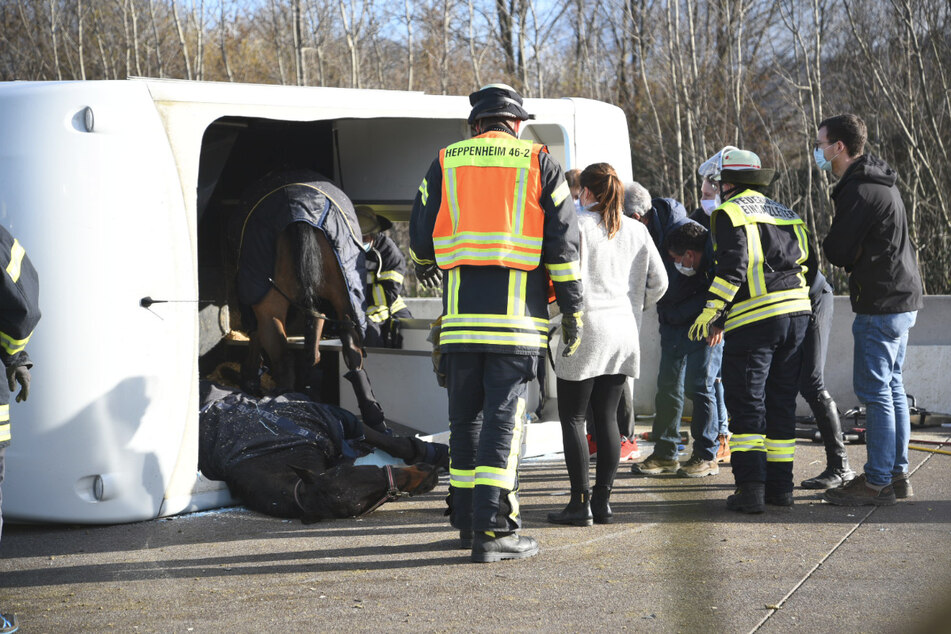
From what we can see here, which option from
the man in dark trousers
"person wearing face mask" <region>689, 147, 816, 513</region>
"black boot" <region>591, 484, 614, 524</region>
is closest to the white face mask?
"person wearing face mask" <region>689, 147, 816, 513</region>

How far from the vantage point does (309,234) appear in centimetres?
609

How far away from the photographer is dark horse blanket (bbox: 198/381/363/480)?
5.12 meters

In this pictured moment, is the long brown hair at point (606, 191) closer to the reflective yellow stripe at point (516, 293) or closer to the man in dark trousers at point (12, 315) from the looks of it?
the reflective yellow stripe at point (516, 293)

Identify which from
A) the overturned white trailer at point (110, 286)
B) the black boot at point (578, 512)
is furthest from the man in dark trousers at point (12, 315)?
the black boot at point (578, 512)

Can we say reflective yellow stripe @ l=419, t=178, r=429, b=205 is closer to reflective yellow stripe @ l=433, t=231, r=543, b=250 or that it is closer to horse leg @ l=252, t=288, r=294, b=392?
reflective yellow stripe @ l=433, t=231, r=543, b=250

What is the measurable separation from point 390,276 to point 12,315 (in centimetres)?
413

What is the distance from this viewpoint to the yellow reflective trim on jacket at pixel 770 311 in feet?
15.6

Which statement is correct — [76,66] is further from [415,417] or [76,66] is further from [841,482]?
[841,482]

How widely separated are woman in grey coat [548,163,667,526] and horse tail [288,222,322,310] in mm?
1979

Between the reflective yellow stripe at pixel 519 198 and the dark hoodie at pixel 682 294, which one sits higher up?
the reflective yellow stripe at pixel 519 198

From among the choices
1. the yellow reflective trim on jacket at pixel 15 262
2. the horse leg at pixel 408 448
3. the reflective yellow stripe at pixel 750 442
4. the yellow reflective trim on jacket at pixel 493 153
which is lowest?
the horse leg at pixel 408 448

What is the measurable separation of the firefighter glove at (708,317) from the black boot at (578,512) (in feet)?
3.10

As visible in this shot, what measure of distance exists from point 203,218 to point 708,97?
7645 mm

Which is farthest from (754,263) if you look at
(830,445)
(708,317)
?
(830,445)
